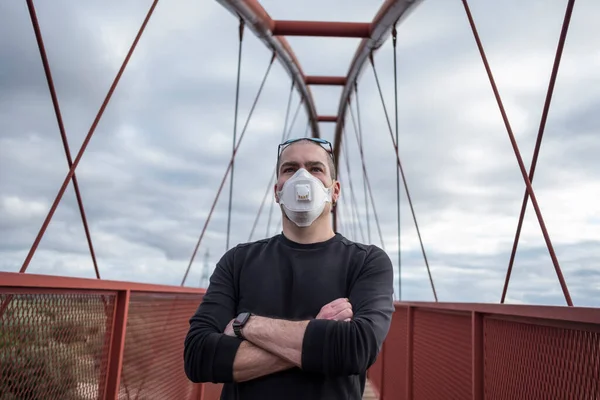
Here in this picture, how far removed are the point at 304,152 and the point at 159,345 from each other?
2086mm

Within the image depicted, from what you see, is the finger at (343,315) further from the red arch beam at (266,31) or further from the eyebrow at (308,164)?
the red arch beam at (266,31)

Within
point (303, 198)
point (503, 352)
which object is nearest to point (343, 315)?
point (303, 198)

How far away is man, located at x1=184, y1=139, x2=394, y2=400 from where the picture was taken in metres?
1.56

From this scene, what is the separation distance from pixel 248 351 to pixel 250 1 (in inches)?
283

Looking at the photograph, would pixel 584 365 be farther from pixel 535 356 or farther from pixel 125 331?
pixel 125 331

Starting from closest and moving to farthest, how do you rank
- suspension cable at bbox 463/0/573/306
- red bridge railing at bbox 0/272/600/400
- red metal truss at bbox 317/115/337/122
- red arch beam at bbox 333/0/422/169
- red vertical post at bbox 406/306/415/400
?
1. red bridge railing at bbox 0/272/600/400
2. suspension cable at bbox 463/0/573/306
3. red vertical post at bbox 406/306/415/400
4. red arch beam at bbox 333/0/422/169
5. red metal truss at bbox 317/115/337/122

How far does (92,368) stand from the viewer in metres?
2.45

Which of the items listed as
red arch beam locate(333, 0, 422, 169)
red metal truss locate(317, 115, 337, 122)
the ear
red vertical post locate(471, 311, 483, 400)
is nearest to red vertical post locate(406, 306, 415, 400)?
red vertical post locate(471, 311, 483, 400)

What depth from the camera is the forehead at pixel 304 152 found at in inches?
77.0

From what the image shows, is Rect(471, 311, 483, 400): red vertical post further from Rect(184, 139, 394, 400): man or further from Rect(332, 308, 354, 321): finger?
Rect(332, 308, 354, 321): finger

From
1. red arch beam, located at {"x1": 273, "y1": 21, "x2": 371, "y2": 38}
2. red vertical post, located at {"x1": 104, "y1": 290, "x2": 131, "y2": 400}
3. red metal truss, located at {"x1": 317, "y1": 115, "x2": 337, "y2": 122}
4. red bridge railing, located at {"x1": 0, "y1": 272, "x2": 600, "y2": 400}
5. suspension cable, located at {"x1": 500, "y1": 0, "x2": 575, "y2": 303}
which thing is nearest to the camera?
red bridge railing, located at {"x1": 0, "y1": 272, "x2": 600, "y2": 400}

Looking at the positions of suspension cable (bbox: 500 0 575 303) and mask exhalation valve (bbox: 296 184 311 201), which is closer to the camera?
mask exhalation valve (bbox: 296 184 311 201)

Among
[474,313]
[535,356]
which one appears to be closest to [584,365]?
[535,356]

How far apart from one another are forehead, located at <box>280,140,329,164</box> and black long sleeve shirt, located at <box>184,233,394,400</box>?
306mm
